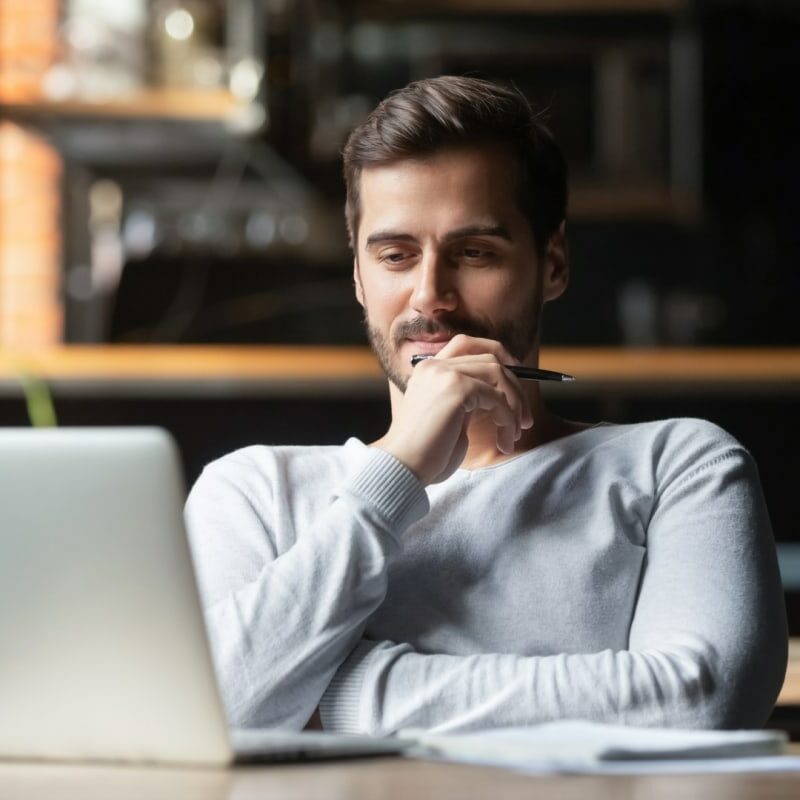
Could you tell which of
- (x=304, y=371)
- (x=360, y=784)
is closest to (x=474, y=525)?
(x=360, y=784)

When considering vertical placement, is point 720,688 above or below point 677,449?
below

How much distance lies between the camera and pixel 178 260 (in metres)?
3.72

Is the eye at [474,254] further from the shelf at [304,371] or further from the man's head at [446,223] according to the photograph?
the shelf at [304,371]

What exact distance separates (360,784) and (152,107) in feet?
7.78

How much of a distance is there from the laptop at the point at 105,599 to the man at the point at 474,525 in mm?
341

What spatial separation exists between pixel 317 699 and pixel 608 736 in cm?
36

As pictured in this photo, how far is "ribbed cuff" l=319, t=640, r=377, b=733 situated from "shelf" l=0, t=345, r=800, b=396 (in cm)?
180

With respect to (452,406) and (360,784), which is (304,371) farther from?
(360,784)

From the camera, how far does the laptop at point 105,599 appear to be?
0.82m

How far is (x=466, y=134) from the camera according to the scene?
1483 mm

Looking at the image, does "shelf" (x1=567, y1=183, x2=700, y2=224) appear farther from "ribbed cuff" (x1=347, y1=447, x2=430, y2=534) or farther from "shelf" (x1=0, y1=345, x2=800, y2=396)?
"ribbed cuff" (x1=347, y1=447, x2=430, y2=534)

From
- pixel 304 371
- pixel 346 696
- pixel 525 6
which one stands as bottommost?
pixel 304 371

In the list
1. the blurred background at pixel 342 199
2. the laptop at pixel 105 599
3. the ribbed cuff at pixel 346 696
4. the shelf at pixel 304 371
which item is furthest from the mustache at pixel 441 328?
the blurred background at pixel 342 199

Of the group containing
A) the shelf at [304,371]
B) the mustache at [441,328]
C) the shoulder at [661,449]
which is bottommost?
the shelf at [304,371]
